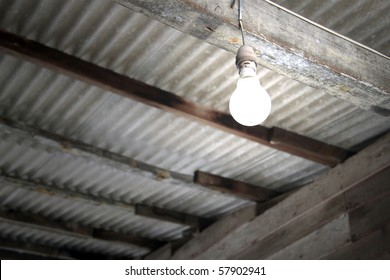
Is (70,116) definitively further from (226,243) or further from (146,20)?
(226,243)

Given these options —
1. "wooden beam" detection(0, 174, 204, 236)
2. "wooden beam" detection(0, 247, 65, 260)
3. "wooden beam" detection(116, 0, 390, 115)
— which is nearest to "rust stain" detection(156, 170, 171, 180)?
"wooden beam" detection(0, 174, 204, 236)

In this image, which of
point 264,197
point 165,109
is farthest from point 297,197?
point 165,109

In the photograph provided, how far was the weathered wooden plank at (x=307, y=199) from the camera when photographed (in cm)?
412

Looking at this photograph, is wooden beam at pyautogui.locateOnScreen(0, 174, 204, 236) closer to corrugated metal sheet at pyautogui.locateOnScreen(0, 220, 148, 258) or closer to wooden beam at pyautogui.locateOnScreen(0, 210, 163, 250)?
wooden beam at pyautogui.locateOnScreen(0, 210, 163, 250)

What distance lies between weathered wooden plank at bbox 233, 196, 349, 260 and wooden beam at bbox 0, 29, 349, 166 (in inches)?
16.7

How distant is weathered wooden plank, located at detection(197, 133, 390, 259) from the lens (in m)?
4.12

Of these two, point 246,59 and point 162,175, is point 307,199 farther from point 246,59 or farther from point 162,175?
point 246,59

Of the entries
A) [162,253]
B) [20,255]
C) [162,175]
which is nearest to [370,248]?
[162,175]

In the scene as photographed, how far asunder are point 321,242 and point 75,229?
333 centimetres

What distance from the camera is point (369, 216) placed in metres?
4.01

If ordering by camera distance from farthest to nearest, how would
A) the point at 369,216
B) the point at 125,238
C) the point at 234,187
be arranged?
the point at 125,238
the point at 234,187
the point at 369,216

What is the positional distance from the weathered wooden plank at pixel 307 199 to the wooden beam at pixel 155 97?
16 centimetres

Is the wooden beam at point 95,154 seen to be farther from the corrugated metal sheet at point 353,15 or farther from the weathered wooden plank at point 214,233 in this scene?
Result: the corrugated metal sheet at point 353,15

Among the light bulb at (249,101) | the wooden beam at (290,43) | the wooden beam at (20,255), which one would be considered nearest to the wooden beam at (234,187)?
the wooden beam at (290,43)
